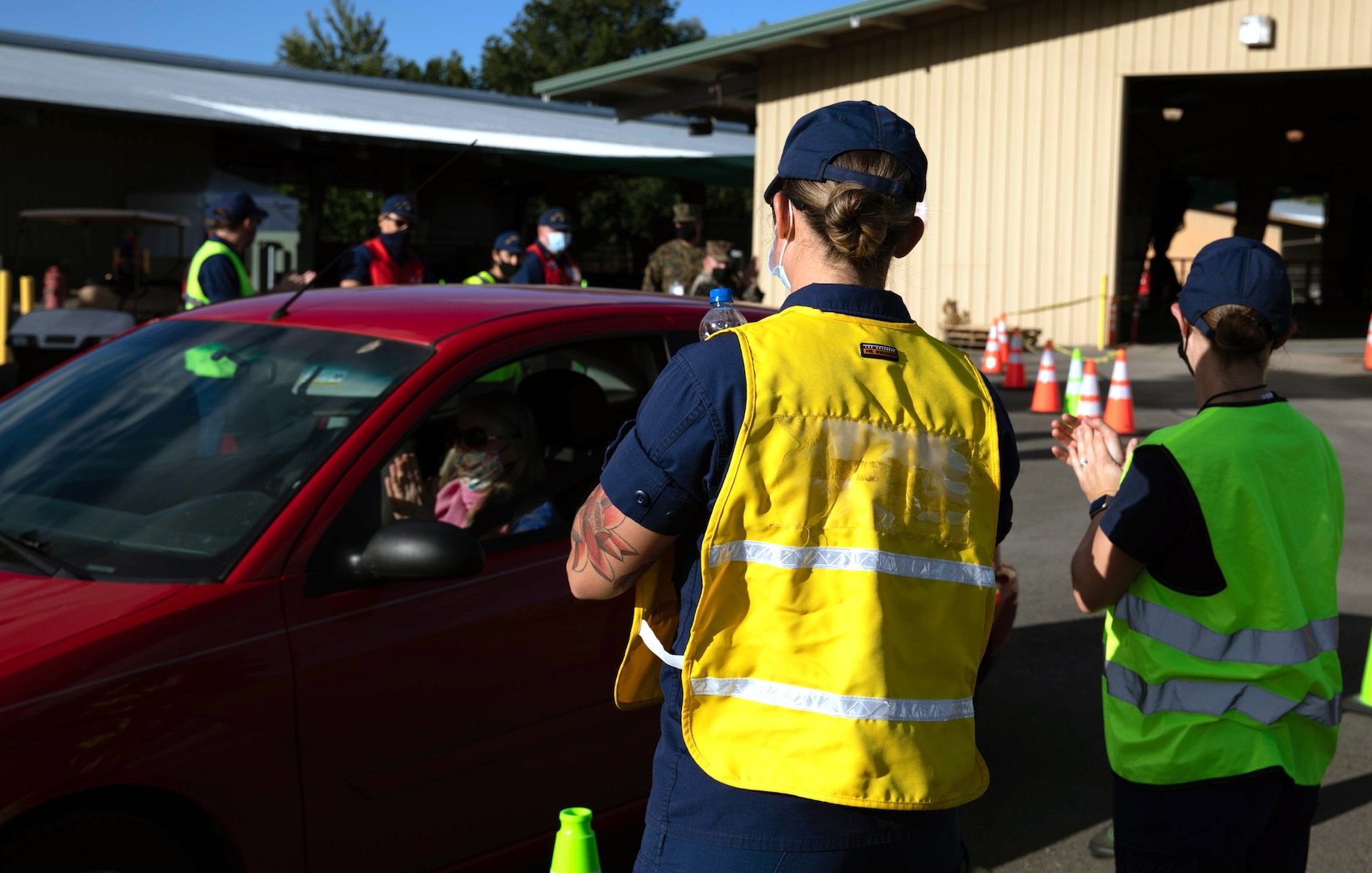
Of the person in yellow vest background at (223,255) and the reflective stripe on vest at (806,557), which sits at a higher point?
the person in yellow vest background at (223,255)

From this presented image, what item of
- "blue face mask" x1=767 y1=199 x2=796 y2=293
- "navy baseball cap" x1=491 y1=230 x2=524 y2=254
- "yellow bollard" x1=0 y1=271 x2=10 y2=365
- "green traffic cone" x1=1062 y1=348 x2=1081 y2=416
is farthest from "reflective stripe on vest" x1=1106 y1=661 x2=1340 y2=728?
"yellow bollard" x1=0 y1=271 x2=10 y2=365

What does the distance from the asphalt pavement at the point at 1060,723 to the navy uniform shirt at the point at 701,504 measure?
1.23 metres

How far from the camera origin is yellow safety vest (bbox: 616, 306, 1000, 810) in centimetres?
169

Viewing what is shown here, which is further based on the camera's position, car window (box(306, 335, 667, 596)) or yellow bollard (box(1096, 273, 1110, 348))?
yellow bollard (box(1096, 273, 1110, 348))

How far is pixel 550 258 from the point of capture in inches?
374

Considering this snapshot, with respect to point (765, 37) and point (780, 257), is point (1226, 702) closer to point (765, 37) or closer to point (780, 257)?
point (780, 257)

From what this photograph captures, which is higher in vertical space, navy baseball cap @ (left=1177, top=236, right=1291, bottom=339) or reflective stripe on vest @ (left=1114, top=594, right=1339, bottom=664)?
navy baseball cap @ (left=1177, top=236, right=1291, bottom=339)

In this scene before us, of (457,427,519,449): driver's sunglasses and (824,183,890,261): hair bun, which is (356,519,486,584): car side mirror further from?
(824,183,890,261): hair bun

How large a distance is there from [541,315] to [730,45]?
1697cm

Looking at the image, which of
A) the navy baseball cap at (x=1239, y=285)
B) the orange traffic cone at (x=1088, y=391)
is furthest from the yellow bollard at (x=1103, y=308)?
the navy baseball cap at (x=1239, y=285)

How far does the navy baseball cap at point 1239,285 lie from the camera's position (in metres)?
2.51

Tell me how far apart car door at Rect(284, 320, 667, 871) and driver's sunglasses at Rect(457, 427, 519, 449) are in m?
0.36

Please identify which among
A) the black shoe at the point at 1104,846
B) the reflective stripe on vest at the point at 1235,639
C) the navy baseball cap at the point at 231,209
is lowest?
the black shoe at the point at 1104,846

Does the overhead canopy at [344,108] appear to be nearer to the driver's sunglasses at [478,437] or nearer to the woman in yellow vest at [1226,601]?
the driver's sunglasses at [478,437]
